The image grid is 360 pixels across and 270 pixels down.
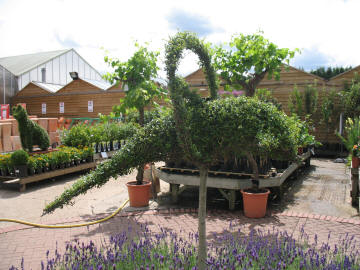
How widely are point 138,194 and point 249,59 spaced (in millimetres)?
3825

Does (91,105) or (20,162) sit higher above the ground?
(91,105)

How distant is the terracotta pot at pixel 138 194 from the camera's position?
582 cm

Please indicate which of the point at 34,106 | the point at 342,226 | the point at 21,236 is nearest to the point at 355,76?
the point at 342,226

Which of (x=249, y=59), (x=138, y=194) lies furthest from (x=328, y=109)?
(x=138, y=194)

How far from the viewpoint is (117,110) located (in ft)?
21.8

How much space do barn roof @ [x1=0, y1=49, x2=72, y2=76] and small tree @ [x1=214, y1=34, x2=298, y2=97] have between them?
833 inches

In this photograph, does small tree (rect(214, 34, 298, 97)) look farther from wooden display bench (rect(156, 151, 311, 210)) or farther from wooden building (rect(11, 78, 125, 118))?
wooden building (rect(11, 78, 125, 118))

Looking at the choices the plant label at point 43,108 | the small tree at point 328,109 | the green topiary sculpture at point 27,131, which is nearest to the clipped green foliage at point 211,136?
the green topiary sculpture at point 27,131

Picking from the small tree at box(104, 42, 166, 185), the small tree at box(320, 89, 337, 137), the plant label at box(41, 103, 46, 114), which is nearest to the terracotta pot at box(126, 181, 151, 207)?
the small tree at box(104, 42, 166, 185)

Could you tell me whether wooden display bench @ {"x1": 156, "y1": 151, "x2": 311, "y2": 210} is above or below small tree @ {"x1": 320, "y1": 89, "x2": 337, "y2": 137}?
below

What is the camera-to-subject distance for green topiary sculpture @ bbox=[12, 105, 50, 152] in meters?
8.18

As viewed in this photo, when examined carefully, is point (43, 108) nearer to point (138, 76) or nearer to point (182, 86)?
point (138, 76)

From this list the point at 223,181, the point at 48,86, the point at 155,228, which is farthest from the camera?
the point at 48,86

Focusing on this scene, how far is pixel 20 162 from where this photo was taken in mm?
7250
